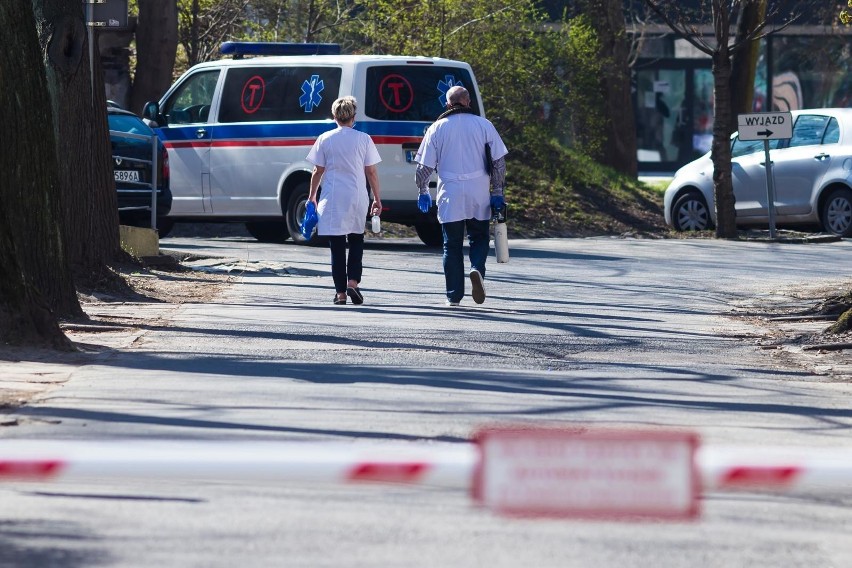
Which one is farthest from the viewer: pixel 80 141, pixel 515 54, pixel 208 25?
pixel 208 25

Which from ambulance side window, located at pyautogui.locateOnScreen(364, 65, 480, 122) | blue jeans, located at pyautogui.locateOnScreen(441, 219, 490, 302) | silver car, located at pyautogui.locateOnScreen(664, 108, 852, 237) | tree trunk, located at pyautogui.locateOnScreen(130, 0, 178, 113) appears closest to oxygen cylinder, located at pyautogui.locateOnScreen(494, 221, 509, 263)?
blue jeans, located at pyautogui.locateOnScreen(441, 219, 490, 302)

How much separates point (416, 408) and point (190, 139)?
12820 millimetres

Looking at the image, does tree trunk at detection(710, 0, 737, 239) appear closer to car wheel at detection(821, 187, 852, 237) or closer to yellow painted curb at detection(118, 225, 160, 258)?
car wheel at detection(821, 187, 852, 237)

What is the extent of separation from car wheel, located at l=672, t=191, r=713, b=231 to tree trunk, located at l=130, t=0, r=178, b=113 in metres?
7.52

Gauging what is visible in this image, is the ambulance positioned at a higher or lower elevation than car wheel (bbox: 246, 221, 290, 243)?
higher

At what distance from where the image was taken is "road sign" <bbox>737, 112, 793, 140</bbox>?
2097 cm

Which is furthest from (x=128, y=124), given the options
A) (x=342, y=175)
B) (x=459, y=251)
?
(x=459, y=251)

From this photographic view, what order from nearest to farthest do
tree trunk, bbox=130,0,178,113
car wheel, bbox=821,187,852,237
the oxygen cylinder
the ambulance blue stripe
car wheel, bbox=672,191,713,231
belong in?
the oxygen cylinder
the ambulance blue stripe
car wheel, bbox=821,187,852,237
car wheel, bbox=672,191,713,231
tree trunk, bbox=130,0,178,113

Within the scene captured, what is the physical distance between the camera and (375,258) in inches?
704

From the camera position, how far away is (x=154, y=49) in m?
23.7

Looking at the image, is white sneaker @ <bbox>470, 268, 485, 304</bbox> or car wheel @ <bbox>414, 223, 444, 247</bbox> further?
car wheel @ <bbox>414, 223, 444, 247</bbox>

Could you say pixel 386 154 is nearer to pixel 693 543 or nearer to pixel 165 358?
pixel 165 358

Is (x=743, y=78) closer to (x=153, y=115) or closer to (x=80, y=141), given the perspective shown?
(x=153, y=115)

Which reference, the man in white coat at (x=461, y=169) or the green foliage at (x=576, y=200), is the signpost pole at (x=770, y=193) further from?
the man in white coat at (x=461, y=169)
